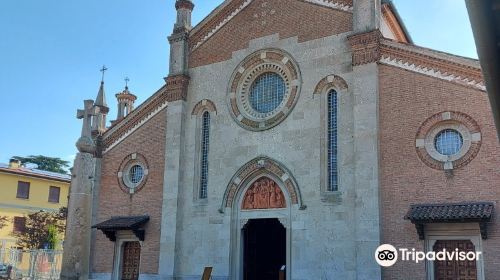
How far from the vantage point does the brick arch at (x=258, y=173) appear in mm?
17817

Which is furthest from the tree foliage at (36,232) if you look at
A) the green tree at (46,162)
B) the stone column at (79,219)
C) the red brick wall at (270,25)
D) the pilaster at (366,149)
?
the pilaster at (366,149)

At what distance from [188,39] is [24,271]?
18.5 m

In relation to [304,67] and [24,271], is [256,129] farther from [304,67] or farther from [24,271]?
[24,271]

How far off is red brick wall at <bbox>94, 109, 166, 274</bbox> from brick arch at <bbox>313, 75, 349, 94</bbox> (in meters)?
7.07

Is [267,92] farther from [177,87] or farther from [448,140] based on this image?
[448,140]

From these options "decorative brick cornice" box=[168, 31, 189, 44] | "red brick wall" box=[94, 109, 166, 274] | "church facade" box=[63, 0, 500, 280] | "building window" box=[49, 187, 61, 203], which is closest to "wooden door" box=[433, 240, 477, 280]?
"church facade" box=[63, 0, 500, 280]

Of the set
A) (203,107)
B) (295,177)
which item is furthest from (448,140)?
(203,107)

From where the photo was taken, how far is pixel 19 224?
1622 inches

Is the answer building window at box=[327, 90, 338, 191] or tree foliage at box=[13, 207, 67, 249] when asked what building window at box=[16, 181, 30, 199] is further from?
building window at box=[327, 90, 338, 191]

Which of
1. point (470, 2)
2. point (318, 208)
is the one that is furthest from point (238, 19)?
point (470, 2)

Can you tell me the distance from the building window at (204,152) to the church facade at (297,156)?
0.05m

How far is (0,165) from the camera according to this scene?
42.5m

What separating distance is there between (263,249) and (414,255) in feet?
22.0

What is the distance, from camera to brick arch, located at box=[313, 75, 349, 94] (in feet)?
57.9
